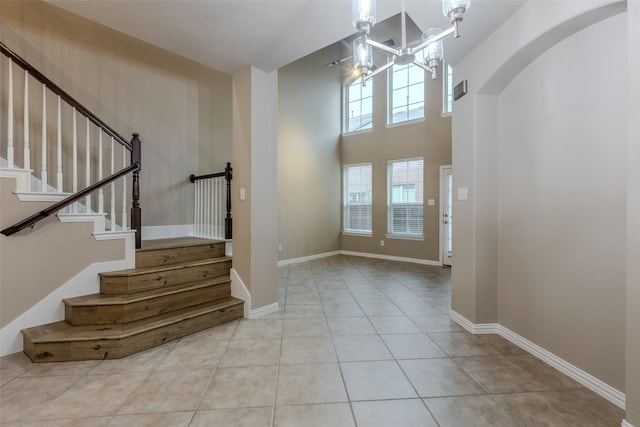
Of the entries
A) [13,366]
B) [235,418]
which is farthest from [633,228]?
[13,366]

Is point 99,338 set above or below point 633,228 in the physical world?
below

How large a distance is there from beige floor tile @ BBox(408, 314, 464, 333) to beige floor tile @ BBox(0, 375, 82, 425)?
2.88 m

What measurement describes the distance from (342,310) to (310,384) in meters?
1.44

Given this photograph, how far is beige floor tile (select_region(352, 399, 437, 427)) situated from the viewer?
5.09ft

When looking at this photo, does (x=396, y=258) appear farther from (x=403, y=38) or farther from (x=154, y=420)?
(x=154, y=420)

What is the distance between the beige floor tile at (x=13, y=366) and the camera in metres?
1.97

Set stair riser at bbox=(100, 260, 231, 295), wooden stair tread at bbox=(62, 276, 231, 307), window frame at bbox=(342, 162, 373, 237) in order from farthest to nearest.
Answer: window frame at bbox=(342, 162, 373, 237)
stair riser at bbox=(100, 260, 231, 295)
wooden stair tread at bbox=(62, 276, 231, 307)

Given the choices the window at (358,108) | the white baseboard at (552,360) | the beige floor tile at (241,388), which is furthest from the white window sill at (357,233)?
the beige floor tile at (241,388)

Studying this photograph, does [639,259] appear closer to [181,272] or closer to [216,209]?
[181,272]

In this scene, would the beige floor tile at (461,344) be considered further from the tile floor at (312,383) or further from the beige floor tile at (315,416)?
the beige floor tile at (315,416)

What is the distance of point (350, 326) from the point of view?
113 inches

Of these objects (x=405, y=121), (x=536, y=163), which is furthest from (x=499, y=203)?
(x=405, y=121)

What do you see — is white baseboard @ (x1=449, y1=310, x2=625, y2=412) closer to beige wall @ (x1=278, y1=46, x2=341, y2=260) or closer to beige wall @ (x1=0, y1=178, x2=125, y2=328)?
beige wall @ (x1=0, y1=178, x2=125, y2=328)

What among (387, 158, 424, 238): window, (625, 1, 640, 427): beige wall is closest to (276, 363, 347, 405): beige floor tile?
(625, 1, 640, 427): beige wall
